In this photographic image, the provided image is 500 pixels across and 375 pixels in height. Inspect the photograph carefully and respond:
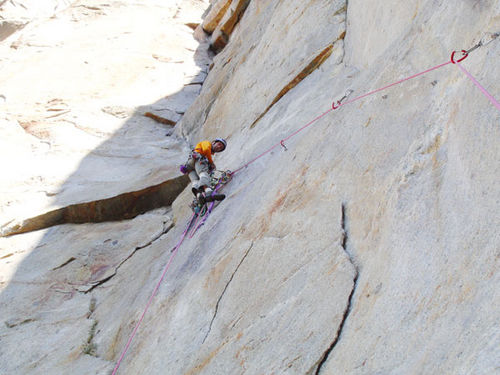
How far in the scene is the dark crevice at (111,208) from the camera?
8.01 metres

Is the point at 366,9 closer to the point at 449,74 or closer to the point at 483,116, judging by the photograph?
the point at 449,74

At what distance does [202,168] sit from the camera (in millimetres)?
6266

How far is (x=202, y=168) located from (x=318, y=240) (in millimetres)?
3135

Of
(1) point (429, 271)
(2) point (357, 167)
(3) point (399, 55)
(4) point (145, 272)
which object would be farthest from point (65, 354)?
(3) point (399, 55)

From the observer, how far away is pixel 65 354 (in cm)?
501

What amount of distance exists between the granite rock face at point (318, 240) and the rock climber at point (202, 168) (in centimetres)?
30

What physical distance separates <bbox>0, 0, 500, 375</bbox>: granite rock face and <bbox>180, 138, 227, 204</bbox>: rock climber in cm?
30

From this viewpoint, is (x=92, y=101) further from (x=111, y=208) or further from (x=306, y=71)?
(x=306, y=71)

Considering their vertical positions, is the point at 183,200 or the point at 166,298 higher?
the point at 166,298

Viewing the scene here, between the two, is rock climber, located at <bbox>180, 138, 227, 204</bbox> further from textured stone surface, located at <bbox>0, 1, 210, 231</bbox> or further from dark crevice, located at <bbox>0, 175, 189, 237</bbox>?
textured stone surface, located at <bbox>0, 1, 210, 231</bbox>

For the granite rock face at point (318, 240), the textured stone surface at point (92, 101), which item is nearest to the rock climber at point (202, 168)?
the granite rock face at point (318, 240)

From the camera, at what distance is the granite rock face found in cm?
234

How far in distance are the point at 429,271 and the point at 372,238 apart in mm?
602

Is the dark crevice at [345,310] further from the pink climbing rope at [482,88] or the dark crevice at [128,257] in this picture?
the dark crevice at [128,257]
